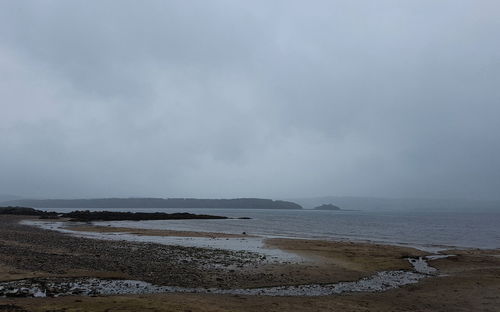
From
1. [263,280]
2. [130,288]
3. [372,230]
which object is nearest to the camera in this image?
[130,288]

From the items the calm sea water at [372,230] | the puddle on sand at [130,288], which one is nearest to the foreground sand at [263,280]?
the puddle on sand at [130,288]

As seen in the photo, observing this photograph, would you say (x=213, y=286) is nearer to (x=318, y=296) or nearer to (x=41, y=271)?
(x=318, y=296)

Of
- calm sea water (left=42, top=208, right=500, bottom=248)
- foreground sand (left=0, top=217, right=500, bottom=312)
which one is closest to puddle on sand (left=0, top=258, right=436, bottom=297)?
foreground sand (left=0, top=217, right=500, bottom=312)

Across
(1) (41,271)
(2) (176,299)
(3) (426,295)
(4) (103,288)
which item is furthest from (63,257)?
(3) (426,295)

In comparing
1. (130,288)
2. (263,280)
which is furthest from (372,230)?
(130,288)

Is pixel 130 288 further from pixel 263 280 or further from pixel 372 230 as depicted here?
pixel 372 230

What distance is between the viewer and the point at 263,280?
18844 millimetres

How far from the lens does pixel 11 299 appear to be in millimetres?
12961

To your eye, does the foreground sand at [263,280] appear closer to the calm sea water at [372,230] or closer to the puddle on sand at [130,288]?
the puddle on sand at [130,288]

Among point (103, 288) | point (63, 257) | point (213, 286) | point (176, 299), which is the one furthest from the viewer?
point (63, 257)

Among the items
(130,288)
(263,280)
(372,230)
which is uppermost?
(130,288)

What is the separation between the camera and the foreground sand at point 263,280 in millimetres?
12938

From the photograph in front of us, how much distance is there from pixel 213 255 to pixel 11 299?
54.5 feet

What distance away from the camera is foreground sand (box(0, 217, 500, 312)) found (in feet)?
42.4
